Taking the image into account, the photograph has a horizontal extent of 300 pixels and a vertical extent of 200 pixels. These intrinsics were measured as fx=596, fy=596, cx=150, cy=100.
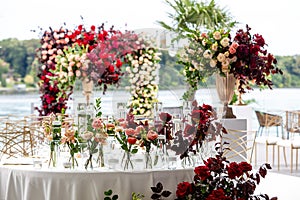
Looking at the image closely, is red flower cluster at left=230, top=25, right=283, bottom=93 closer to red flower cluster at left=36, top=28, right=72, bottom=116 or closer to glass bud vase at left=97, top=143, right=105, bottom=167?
glass bud vase at left=97, top=143, right=105, bottom=167

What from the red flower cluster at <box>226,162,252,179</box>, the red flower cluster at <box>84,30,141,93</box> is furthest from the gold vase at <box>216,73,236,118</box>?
the red flower cluster at <box>226,162,252,179</box>

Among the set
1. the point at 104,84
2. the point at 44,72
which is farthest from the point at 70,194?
the point at 44,72

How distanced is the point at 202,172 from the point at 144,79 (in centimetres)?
81

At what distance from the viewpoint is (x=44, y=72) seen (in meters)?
8.01

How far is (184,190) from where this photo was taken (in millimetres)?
3891

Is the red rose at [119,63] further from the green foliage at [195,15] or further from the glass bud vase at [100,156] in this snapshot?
the green foliage at [195,15]

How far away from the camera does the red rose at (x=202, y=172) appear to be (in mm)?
3904

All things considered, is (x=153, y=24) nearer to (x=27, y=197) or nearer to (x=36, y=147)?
(x=36, y=147)

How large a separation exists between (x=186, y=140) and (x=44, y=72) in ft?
14.1

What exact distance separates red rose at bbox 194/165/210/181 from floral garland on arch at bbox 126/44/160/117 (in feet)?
1.95

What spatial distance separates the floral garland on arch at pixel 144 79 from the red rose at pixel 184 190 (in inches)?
25.6

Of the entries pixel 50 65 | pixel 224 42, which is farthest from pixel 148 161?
pixel 50 65

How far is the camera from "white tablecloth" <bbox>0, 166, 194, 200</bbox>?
397 centimetres

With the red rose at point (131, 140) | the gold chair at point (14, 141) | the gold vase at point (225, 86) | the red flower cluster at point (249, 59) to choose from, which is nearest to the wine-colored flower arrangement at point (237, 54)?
the red flower cluster at point (249, 59)
